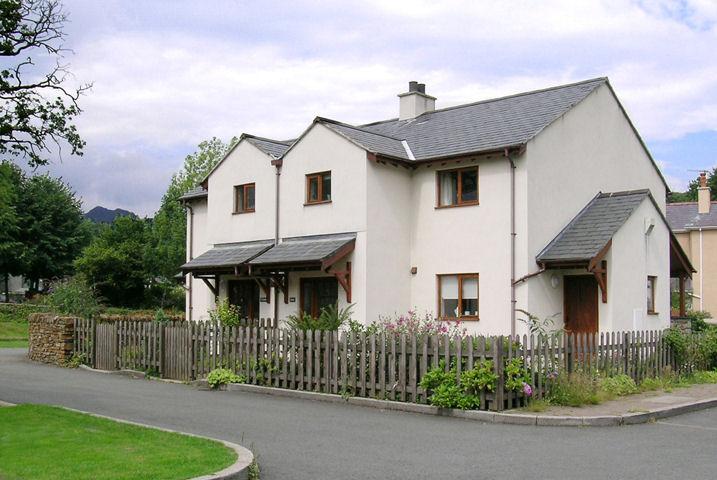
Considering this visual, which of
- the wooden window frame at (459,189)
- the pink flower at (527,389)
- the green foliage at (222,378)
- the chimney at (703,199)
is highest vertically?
the chimney at (703,199)

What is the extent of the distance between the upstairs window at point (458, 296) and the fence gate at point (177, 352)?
6.96 metres

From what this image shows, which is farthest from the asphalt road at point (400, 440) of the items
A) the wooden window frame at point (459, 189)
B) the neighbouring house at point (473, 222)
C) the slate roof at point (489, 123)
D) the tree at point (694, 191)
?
the tree at point (694, 191)

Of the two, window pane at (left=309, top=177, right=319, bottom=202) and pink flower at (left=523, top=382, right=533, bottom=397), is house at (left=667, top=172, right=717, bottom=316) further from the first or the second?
pink flower at (left=523, top=382, right=533, bottom=397)

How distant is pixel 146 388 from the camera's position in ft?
61.7

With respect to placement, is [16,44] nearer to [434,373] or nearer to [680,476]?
[434,373]

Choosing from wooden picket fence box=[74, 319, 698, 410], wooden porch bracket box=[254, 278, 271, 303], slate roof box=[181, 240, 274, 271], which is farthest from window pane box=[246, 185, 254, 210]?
wooden picket fence box=[74, 319, 698, 410]

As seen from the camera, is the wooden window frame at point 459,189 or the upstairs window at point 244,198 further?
the upstairs window at point 244,198

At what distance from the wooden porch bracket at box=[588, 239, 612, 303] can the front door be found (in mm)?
10695

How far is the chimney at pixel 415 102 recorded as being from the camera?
28203 mm

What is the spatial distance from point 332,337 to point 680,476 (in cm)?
914

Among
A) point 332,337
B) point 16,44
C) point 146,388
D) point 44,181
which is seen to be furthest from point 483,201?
point 44,181

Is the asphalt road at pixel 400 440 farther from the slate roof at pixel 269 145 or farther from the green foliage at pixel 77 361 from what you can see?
the slate roof at pixel 269 145

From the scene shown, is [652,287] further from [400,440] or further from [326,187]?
[400,440]

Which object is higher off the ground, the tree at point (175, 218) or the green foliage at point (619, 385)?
the tree at point (175, 218)
